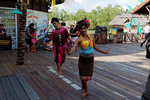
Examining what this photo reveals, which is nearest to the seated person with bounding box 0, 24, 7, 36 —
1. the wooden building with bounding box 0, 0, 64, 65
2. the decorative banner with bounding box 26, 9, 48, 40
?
the wooden building with bounding box 0, 0, 64, 65

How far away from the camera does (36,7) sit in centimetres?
1469

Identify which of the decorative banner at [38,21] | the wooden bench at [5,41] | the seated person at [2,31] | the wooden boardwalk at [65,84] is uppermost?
the decorative banner at [38,21]

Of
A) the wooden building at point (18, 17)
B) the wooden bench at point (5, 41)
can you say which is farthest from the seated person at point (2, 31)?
the wooden building at point (18, 17)

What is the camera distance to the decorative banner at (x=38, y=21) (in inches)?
549

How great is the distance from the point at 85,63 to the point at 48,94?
1.17 metres

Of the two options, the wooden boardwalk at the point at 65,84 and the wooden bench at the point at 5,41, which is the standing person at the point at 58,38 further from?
the wooden bench at the point at 5,41

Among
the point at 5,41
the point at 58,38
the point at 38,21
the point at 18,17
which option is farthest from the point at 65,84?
the point at 38,21

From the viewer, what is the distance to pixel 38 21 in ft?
48.8

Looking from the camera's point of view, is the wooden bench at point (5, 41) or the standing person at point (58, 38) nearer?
the standing person at point (58, 38)

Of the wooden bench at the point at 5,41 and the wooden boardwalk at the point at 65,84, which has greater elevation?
the wooden bench at the point at 5,41

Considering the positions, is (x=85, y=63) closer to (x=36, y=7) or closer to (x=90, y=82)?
(x=90, y=82)

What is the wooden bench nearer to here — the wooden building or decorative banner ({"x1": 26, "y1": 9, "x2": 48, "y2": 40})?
the wooden building

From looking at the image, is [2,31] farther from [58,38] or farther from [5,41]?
[58,38]

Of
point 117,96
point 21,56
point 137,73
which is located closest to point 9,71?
point 21,56
